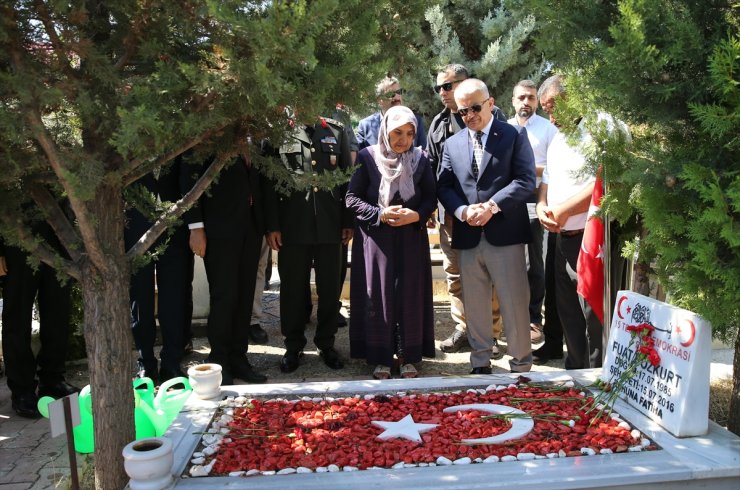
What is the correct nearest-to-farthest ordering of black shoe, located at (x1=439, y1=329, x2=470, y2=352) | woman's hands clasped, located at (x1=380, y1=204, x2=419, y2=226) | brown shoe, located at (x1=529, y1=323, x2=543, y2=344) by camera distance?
woman's hands clasped, located at (x1=380, y1=204, x2=419, y2=226) → black shoe, located at (x1=439, y1=329, x2=470, y2=352) → brown shoe, located at (x1=529, y1=323, x2=543, y2=344)

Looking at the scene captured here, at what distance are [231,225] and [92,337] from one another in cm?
206

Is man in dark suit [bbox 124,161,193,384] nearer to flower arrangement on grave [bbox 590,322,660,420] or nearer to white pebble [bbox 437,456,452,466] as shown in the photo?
white pebble [bbox 437,456,452,466]

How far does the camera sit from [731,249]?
8.91 ft

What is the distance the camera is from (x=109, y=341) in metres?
2.67

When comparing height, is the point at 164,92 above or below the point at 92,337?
above

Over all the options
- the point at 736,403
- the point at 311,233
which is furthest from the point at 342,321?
the point at 736,403

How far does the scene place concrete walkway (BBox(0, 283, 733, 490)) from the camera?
3.52 m

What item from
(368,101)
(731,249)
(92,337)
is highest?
(368,101)

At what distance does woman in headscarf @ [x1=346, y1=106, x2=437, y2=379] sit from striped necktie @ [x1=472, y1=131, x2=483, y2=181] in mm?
382

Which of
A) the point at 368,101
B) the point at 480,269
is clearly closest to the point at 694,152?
the point at 368,101

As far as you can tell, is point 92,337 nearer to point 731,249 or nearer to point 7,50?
point 7,50

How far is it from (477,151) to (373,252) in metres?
1.03

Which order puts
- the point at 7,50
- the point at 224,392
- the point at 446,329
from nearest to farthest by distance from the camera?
the point at 7,50, the point at 224,392, the point at 446,329

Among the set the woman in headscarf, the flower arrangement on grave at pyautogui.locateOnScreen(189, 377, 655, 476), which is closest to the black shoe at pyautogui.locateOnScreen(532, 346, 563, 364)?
the woman in headscarf
